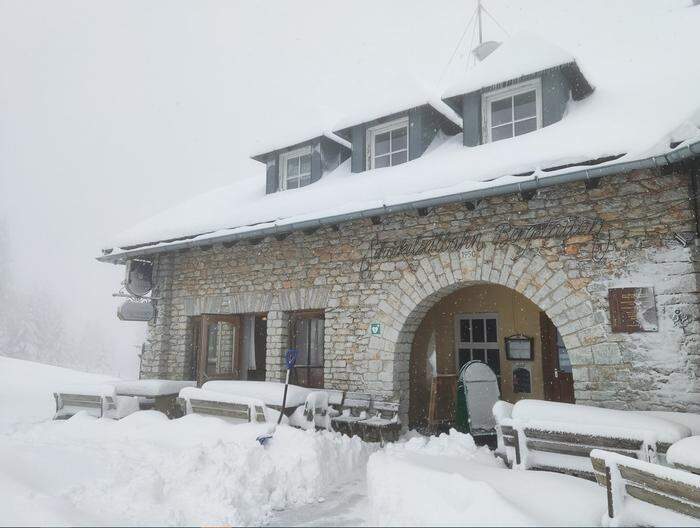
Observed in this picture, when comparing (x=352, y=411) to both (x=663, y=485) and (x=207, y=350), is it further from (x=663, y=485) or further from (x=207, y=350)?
(x=663, y=485)

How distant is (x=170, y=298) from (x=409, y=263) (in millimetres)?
5319

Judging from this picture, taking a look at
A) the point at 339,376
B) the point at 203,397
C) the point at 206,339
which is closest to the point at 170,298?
the point at 206,339

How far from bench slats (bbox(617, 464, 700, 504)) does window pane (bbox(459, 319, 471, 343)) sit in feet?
20.1

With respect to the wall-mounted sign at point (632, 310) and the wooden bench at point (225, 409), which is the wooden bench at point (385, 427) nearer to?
the wooden bench at point (225, 409)

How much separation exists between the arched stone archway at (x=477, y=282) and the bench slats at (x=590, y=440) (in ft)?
3.93

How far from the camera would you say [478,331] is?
938 centimetres

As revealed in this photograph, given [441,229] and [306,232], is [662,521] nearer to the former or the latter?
[441,229]

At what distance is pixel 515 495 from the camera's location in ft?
11.9

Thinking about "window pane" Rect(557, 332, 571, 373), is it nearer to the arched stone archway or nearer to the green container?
the green container

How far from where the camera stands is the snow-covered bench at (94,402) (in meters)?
8.50

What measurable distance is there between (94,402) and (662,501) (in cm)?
860

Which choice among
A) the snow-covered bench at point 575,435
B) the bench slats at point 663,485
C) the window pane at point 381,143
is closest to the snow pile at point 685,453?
the snow-covered bench at point 575,435

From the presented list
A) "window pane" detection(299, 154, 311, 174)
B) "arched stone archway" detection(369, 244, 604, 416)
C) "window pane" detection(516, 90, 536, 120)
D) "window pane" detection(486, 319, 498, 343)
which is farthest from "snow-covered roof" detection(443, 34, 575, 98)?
"window pane" detection(486, 319, 498, 343)

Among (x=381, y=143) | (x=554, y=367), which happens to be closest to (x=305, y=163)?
(x=381, y=143)
